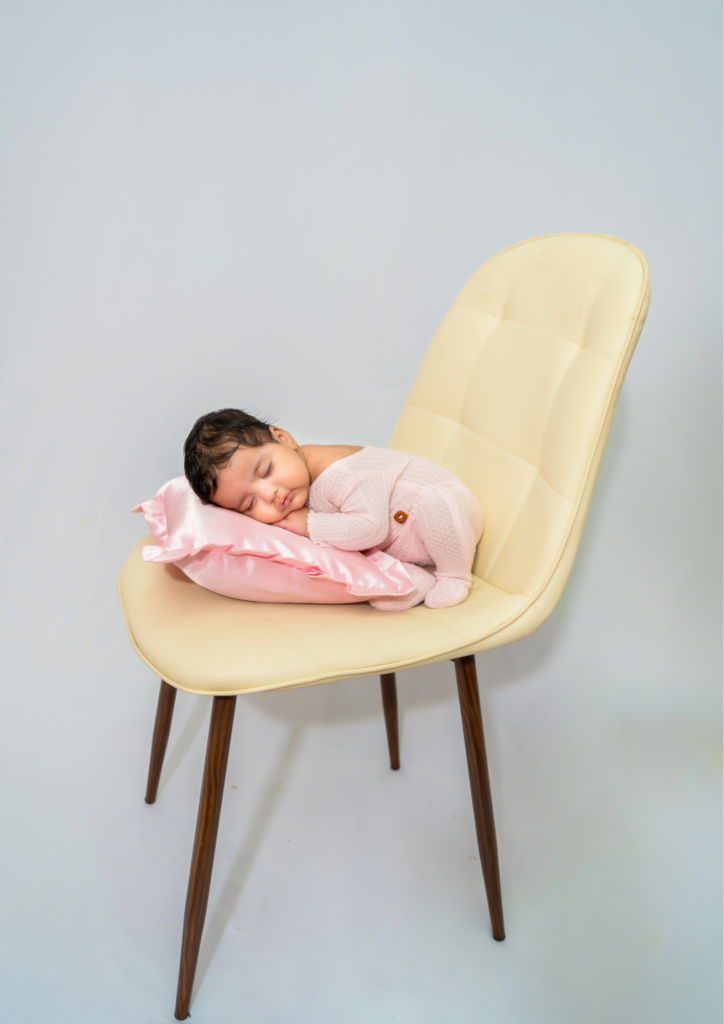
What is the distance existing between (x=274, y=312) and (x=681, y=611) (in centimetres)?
123

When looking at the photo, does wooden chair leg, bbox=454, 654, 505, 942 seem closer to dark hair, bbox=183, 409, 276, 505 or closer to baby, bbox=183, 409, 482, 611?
baby, bbox=183, 409, 482, 611

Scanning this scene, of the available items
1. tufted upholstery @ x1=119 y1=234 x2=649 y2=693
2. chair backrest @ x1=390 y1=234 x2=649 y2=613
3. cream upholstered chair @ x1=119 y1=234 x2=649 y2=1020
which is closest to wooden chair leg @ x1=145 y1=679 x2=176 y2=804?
cream upholstered chair @ x1=119 y1=234 x2=649 y2=1020

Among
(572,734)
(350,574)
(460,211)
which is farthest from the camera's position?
(460,211)

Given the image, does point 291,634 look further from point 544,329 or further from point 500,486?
point 544,329

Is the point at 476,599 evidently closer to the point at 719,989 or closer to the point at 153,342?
the point at 719,989

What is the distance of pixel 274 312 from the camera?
196cm

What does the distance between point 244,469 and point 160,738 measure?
538mm

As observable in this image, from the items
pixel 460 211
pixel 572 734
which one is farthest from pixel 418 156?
pixel 572 734

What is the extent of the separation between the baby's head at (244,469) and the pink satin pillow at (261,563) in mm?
53

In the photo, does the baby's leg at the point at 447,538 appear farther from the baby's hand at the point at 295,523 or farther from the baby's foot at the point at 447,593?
the baby's hand at the point at 295,523

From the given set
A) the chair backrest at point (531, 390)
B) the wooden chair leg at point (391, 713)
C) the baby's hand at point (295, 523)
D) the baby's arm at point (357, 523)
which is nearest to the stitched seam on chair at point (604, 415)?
the chair backrest at point (531, 390)

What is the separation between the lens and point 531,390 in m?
1.12

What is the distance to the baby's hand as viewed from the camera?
115 centimetres

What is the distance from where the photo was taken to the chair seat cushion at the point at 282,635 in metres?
0.85
